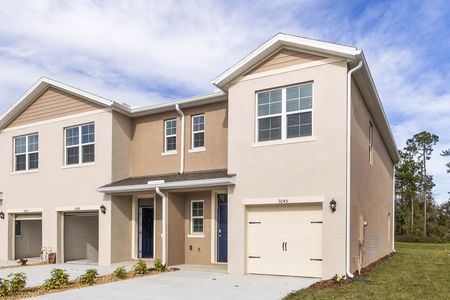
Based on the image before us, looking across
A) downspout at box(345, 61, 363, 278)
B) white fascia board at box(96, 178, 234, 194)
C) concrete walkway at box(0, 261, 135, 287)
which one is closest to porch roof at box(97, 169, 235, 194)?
white fascia board at box(96, 178, 234, 194)

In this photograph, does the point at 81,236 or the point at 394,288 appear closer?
the point at 394,288

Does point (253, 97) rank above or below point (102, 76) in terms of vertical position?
below

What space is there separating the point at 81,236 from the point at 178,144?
6.53m

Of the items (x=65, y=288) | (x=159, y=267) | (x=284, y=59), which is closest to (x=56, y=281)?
(x=65, y=288)

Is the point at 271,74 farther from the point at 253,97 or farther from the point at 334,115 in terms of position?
the point at 334,115

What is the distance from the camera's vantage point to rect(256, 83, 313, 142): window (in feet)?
41.8

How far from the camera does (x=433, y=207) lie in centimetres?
4809

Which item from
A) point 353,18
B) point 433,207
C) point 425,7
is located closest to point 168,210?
point 353,18

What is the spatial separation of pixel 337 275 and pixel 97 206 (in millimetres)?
9609

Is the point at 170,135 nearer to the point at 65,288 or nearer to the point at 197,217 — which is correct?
the point at 197,217

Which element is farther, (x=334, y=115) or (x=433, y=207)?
(x=433, y=207)

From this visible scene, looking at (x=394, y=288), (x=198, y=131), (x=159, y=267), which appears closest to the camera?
(x=394, y=288)

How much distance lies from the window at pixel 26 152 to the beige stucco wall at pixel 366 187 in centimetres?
1354

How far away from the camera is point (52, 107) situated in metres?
18.9
